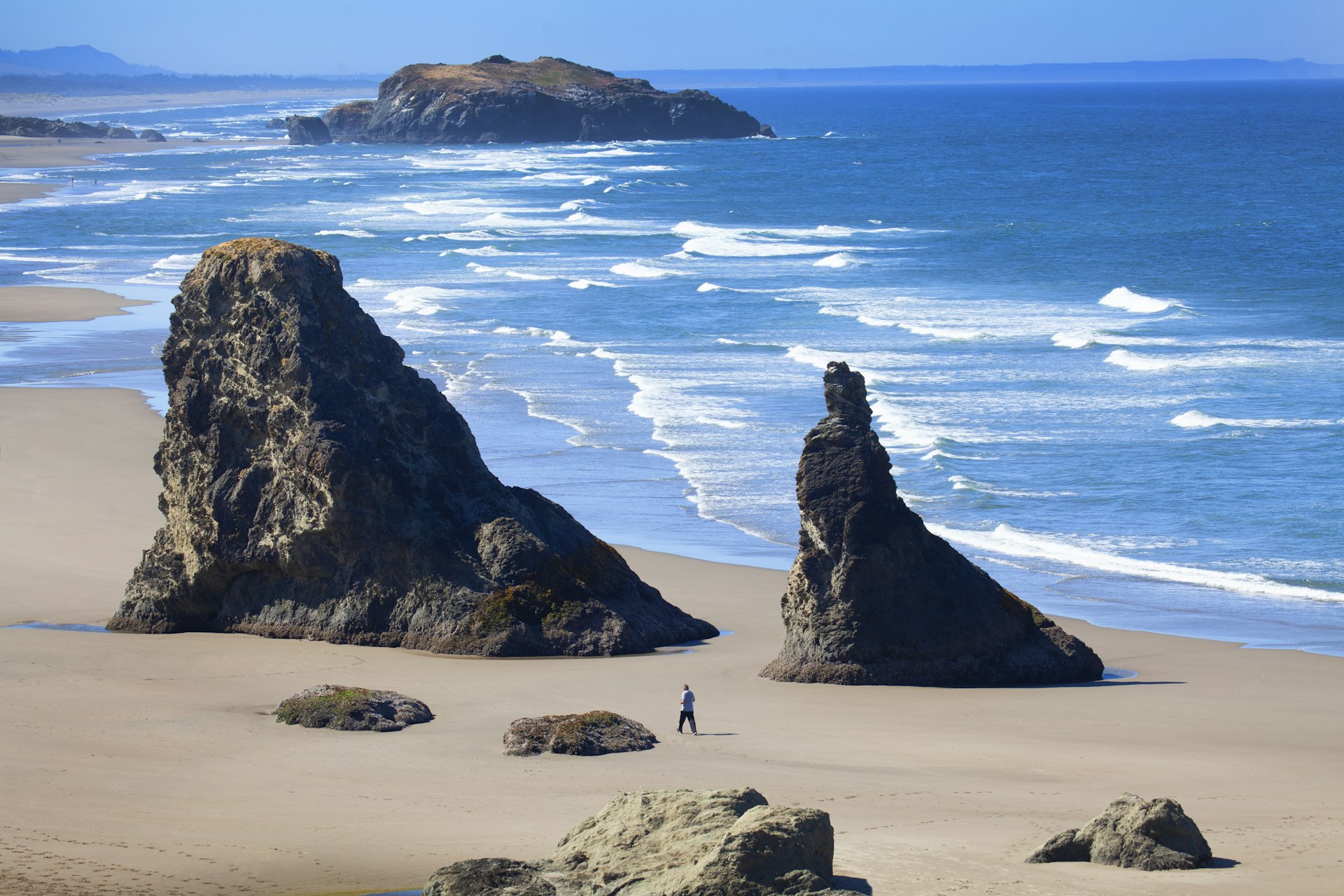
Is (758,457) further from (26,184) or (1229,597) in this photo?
(26,184)

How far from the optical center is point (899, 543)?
55.4 feet

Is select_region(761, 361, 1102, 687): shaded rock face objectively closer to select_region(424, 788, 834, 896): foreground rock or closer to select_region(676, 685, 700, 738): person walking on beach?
select_region(676, 685, 700, 738): person walking on beach

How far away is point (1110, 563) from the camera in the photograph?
922 inches

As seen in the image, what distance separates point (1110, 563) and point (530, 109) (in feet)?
480

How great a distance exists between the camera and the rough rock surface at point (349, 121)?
17000 cm

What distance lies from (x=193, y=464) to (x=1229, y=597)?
14111 mm

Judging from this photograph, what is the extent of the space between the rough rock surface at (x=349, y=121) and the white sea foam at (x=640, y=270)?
374ft

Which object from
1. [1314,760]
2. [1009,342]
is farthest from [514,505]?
[1009,342]

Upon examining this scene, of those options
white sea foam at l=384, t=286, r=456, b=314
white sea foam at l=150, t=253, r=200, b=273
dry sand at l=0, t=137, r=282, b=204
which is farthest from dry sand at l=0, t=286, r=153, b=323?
dry sand at l=0, t=137, r=282, b=204

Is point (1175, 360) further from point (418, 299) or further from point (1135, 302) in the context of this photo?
point (418, 299)

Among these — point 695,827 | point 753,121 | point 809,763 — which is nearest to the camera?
point 695,827

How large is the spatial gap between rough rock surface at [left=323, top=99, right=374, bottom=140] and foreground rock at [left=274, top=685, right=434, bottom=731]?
16155 centimetres

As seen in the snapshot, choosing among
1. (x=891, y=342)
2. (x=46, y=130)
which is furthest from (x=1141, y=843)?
(x=46, y=130)

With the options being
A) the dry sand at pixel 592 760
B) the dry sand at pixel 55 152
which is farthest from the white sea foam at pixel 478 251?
the dry sand at pixel 592 760
